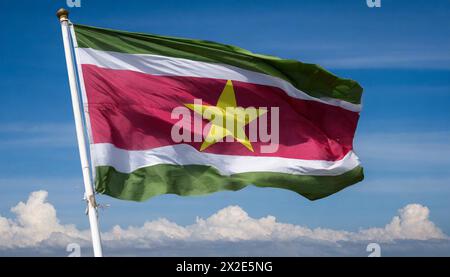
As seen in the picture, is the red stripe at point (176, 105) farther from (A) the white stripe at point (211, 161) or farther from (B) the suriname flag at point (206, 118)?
(A) the white stripe at point (211, 161)

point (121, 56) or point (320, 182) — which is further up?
point (121, 56)

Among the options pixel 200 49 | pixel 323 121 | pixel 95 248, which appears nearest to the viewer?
pixel 95 248

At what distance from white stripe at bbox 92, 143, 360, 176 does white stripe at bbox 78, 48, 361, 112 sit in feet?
6.09

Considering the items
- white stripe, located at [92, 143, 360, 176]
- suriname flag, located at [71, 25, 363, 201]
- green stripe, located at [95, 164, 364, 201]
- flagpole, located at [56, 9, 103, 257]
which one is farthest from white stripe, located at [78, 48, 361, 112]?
green stripe, located at [95, 164, 364, 201]

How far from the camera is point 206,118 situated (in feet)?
64.5

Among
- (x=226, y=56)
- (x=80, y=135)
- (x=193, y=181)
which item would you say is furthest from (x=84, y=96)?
(x=226, y=56)

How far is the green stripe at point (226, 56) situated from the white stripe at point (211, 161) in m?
1.94

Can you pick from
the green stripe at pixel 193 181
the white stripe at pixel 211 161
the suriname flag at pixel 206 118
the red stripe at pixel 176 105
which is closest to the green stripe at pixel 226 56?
the suriname flag at pixel 206 118

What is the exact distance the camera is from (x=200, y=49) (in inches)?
780

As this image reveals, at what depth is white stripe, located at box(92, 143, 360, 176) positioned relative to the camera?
17.8 metres

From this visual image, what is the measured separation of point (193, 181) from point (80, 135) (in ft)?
10.5

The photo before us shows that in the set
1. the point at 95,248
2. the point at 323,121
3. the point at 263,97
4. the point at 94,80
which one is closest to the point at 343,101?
the point at 323,121
